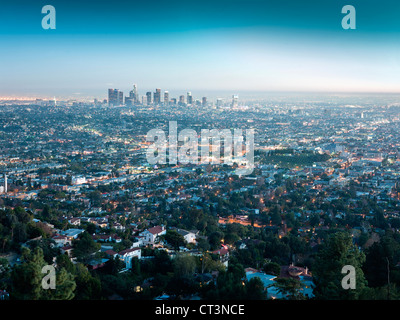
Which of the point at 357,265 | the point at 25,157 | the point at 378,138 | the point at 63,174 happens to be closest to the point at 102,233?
the point at 357,265

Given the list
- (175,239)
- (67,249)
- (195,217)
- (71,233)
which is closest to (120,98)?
(195,217)

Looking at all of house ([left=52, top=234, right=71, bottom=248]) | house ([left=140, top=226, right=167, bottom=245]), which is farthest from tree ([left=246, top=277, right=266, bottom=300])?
house ([left=140, top=226, right=167, bottom=245])

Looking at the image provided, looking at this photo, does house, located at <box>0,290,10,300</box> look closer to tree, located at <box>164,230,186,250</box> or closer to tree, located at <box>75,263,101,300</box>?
tree, located at <box>75,263,101,300</box>

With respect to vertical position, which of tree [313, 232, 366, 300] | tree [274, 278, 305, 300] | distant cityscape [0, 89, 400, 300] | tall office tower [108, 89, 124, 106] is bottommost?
distant cityscape [0, 89, 400, 300]

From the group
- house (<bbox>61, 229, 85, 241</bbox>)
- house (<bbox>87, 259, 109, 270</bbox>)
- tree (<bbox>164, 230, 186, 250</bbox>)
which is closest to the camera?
house (<bbox>87, 259, 109, 270</bbox>)

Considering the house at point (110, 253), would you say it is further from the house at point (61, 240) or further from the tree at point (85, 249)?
the house at point (61, 240)
